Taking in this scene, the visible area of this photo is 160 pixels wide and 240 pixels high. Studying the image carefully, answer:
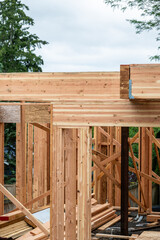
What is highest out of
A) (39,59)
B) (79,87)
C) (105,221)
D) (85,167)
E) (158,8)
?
(158,8)

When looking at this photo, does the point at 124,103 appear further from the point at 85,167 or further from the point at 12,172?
the point at 12,172

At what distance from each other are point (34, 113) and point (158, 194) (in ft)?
26.7

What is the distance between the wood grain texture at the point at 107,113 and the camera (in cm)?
797

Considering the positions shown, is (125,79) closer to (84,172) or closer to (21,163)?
(84,172)

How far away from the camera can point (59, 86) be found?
913 centimetres

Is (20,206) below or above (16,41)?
below

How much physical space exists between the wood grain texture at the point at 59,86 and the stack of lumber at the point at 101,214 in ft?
16.3

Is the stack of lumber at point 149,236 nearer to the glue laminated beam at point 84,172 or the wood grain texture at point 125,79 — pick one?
the glue laminated beam at point 84,172

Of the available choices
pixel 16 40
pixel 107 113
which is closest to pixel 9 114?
pixel 107 113

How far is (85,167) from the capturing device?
27.6 ft

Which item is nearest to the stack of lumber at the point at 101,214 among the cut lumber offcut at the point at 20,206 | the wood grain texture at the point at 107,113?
the cut lumber offcut at the point at 20,206

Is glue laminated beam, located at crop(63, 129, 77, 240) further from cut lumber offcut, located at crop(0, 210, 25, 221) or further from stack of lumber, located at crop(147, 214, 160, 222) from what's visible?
stack of lumber, located at crop(147, 214, 160, 222)

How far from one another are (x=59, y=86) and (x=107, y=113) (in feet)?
4.55

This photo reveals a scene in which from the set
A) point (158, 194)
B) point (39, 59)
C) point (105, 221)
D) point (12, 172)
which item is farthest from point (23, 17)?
point (105, 221)
